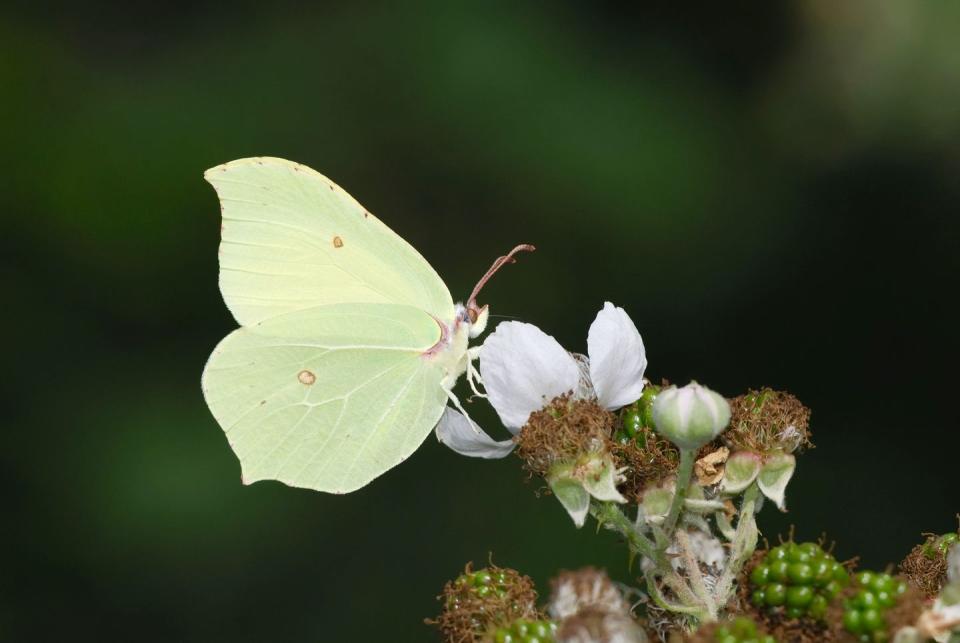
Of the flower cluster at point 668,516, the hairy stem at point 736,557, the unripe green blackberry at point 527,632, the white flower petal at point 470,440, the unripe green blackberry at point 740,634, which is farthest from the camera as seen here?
the white flower petal at point 470,440

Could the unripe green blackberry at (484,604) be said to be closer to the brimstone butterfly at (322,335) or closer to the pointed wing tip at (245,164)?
the brimstone butterfly at (322,335)

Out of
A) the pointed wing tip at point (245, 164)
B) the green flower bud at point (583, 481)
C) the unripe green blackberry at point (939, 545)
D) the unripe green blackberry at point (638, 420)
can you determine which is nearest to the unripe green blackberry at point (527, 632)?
the green flower bud at point (583, 481)

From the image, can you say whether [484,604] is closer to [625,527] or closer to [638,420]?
[625,527]

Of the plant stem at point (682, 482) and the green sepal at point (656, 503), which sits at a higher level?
the plant stem at point (682, 482)

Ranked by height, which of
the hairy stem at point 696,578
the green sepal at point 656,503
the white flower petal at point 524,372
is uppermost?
the white flower petal at point 524,372

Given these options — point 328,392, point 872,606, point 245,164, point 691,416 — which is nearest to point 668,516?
point 691,416

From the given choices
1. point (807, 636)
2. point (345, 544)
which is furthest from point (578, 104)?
point (807, 636)

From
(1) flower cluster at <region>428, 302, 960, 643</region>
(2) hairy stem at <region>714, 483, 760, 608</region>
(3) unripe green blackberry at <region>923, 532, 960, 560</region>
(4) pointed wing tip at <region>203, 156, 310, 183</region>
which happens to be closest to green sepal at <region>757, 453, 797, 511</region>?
(1) flower cluster at <region>428, 302, 960, 643</region>
